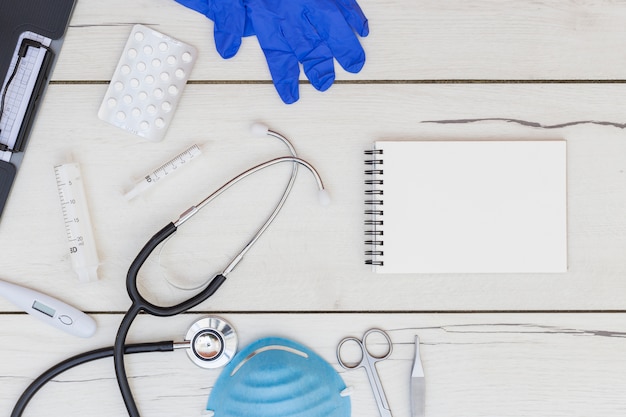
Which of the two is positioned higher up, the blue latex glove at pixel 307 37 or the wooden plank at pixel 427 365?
the blue latex glove at pixel 307 37

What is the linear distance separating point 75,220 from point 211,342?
26 cm

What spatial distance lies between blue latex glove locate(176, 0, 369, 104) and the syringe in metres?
0.15

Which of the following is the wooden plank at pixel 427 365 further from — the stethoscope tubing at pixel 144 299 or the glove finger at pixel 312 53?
the glove finger at pixel 312 53

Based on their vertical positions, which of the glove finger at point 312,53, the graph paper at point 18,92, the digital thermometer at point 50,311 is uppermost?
the glove finger at point 312,53

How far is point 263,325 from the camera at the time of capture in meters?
0.93

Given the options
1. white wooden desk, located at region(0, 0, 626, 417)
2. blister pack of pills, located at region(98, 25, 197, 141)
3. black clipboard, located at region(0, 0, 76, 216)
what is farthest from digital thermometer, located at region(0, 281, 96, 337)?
blister pack of pills, located at region(98, 25, 197, 141)

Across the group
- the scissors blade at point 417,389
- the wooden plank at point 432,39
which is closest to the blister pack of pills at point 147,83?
the wooden plank at point 432,39

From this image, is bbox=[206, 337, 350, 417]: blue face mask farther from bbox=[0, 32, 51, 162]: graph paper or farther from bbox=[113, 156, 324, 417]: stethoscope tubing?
bbox=[0, 32, 51, 162]: graph paper

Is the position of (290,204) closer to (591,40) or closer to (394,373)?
(394,373)

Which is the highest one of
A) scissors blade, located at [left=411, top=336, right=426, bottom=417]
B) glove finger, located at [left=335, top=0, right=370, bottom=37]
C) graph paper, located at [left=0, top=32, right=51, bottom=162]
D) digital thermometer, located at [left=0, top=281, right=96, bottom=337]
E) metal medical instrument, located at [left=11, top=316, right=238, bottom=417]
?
glove finger, located at [left=335, top=0, right=370, bottom=37]

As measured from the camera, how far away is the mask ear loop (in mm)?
901

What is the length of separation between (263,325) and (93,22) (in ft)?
1.68

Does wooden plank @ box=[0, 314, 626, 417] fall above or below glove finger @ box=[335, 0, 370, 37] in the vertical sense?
below

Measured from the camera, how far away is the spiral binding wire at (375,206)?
0.91m
